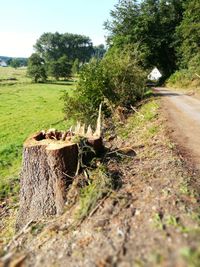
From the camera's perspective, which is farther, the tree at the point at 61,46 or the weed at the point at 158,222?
the tree at the point at 61,46

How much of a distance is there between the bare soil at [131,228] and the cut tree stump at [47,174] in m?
0.42

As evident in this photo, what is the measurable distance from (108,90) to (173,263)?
1248 cm

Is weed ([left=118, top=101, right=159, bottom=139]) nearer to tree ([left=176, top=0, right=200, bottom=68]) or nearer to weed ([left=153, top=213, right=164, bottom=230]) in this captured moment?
weed ([left=153, top=213, right=164, bottom=230])

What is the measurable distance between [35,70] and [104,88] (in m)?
46.8

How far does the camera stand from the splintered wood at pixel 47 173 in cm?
583

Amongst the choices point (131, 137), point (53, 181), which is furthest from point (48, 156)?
point (131, 137)

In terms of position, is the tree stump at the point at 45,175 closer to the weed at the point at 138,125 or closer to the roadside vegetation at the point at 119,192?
the roadside vegetation at the point at 119,192

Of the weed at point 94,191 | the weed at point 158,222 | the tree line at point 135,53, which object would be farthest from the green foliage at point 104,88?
the weed at point 158,222

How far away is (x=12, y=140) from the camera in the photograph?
17.2 metres

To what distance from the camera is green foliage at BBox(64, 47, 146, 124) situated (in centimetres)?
1436

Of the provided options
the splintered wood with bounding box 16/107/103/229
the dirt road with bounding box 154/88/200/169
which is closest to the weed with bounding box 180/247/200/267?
the splintered wood with bounding box 16/107/103/229

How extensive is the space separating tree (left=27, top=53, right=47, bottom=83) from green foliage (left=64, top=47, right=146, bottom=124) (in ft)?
142

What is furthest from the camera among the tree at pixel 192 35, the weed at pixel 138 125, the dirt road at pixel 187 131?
the tree at pixel 192 35

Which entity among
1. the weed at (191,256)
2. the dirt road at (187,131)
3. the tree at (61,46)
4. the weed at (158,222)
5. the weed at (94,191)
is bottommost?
the tree at (61,46)
